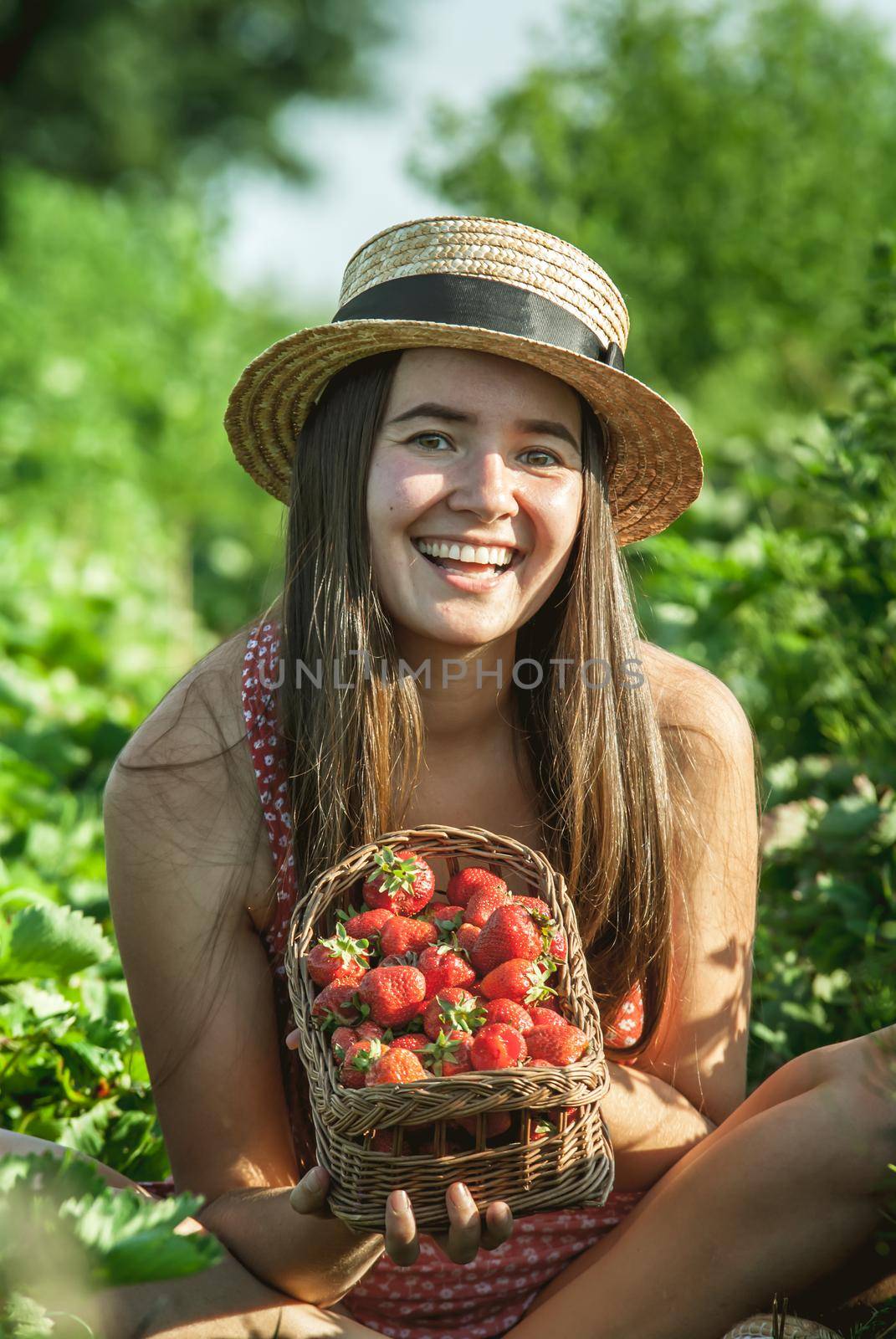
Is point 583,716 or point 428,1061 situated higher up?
point 583,716

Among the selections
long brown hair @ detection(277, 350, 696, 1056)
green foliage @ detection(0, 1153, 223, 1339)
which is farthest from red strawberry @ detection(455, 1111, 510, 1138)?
long brown hair @ detection(277, 350, 696, 1056)

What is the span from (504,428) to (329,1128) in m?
1.07

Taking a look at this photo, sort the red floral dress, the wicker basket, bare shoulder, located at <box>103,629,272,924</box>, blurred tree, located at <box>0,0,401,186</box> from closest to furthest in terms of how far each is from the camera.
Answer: the wicker basket → the red floral dress → bare shoulder, located at <box>103,629,272,924</box> → blurred tree, located at <box>0,0,401,186</box>

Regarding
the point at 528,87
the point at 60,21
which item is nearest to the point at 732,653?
the point at 528,87

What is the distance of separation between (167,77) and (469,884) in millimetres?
22827

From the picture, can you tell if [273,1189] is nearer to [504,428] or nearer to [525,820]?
[525,820]

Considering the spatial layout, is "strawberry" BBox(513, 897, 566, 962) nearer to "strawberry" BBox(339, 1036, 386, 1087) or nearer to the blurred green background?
"strawberry" BBox(339, 1036, 386, 1087)

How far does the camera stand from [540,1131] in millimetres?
1713

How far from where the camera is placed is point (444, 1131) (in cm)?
166

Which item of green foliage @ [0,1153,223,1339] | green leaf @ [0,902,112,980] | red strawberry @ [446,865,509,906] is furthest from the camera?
green leaf @ [0,902,112,980]

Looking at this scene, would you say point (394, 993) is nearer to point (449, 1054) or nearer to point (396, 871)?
point (449, 1054)

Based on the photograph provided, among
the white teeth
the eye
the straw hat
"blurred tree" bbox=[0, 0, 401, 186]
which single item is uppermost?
"blurred tree" bbox=[0, 0, 401, 186]

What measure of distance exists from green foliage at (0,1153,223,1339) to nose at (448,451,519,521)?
44.9 inches

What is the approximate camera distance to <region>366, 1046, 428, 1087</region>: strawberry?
1.65 meters
